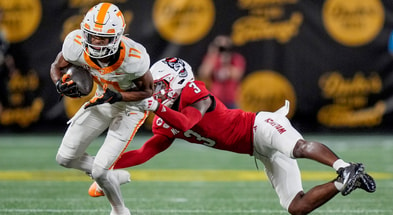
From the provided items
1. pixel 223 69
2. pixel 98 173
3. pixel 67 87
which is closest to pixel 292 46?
pixel 223 69

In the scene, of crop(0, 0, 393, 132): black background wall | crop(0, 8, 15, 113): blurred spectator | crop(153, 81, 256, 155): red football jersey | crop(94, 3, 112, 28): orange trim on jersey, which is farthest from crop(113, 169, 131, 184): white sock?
crop(0, 8, 15, 113): blurred spectator

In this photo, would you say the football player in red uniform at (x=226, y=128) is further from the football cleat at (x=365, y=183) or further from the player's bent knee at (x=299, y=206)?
the football cleat at (x=365, y=183)

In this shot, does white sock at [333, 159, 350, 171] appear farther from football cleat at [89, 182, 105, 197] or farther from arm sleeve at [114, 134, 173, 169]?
football cleat at [89, 182, 105, 197]

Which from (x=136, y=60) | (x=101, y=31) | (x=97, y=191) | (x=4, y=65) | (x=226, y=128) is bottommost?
(x=4, y=65)

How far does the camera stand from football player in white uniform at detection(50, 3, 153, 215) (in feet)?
13.3

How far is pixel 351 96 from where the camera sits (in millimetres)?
9461

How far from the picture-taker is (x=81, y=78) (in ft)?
13.5

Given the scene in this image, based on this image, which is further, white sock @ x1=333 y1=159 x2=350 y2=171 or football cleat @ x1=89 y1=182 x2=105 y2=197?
football cleat @ x1=89 y1=182 x2=105 y2=197

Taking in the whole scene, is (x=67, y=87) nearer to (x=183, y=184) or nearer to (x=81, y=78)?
(x=81, y=78)

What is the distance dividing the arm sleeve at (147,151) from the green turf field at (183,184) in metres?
0.40

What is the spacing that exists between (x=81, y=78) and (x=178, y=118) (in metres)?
0.61

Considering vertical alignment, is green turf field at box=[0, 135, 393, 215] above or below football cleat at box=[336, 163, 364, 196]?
below

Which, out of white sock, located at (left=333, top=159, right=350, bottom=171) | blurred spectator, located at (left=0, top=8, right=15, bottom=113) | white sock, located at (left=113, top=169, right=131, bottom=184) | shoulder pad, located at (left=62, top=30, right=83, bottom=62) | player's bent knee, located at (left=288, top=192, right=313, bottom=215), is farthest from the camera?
blurred spectator, located at (left=0, top=8, right=15, bottom=113)

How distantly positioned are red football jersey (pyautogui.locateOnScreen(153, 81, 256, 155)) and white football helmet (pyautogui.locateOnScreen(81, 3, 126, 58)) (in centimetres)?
49
